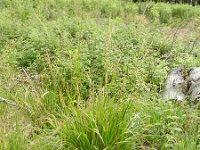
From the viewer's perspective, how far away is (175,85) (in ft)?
15.0

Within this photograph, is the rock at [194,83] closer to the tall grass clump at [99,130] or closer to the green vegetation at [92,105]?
the green vegetation at [92,105]

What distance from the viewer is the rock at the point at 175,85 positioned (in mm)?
4277

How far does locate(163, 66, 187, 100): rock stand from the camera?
4.28 metres

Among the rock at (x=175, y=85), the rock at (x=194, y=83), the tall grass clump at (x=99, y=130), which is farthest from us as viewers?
the rock at (x=175, y=85)

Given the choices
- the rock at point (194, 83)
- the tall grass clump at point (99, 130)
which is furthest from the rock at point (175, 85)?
the tall grass clump at point (99, 130)

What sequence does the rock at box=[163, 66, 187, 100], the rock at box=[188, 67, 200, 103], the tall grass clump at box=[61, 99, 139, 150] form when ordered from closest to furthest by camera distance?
the tall grass clump at box=[61, 99, 139, 150] < the rock at box=[188, 67, 200, 103] < the rock at box=[163, 66, 187, 100]

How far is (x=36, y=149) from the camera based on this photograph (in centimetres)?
301

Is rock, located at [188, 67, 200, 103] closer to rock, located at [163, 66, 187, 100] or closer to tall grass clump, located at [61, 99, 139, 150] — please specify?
rock, located at [163, 66, 187, 100]

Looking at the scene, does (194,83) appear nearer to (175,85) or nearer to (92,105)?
(175,85)

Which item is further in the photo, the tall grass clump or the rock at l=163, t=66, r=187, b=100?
the rock at l=163, t=66, r=187, b=100

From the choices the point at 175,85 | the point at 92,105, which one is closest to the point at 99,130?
the point at 92,105

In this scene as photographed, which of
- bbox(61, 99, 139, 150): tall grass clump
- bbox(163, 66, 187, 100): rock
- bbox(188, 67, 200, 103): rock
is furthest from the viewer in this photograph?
bbox(163, 66, 187, 100): rock

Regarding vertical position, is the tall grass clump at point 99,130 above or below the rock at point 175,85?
above

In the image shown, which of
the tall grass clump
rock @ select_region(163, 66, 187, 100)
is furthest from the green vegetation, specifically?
rock @ select_region(163, 66, 187, 100)
